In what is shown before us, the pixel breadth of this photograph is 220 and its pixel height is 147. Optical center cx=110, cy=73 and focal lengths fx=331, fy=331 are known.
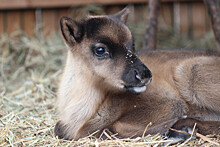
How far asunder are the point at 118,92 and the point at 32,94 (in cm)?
290

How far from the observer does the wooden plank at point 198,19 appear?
33.7ft

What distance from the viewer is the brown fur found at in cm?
468

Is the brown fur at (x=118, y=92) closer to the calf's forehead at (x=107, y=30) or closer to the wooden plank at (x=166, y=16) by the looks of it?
the calf's forehead at (x=107, y=30)

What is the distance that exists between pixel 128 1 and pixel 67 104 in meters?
5.65

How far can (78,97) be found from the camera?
4.94m

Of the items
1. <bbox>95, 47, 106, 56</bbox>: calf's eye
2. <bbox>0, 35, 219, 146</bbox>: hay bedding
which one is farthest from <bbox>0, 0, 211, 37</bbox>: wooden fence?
<bbox>95, 47, 106, 56</bbox>: calf's eye

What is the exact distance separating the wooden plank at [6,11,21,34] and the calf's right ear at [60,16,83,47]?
5.65 meters

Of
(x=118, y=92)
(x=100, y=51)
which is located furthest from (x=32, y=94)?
(x=100, y=51)

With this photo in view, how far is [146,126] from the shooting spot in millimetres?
4832

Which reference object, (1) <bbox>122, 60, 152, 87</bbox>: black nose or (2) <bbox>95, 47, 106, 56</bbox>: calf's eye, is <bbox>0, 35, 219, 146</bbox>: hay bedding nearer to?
(1) <bbox>122, 60, 152, 87</bbox>: black nose

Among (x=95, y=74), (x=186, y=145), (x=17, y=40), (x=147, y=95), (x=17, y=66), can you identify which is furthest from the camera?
(x=17, y=40)

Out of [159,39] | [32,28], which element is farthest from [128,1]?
[32,28]

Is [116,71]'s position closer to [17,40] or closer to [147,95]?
[147,95]

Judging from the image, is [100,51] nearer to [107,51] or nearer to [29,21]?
[107,51]
